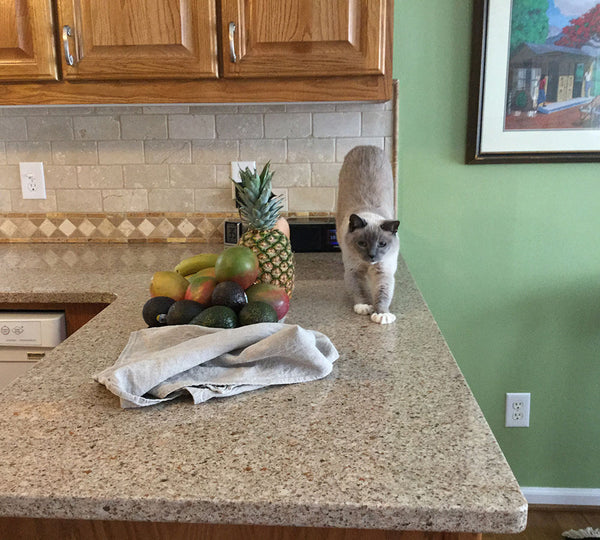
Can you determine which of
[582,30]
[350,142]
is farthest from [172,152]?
[582,30]

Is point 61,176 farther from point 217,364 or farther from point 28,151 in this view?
point 217,364

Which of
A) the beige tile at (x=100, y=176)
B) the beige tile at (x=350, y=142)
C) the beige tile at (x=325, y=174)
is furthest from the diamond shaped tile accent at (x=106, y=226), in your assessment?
the beige tile at (x=350, y=142)

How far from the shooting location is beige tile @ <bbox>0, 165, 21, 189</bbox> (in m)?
2.12

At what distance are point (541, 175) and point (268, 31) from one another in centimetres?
110

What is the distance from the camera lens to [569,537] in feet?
6.31

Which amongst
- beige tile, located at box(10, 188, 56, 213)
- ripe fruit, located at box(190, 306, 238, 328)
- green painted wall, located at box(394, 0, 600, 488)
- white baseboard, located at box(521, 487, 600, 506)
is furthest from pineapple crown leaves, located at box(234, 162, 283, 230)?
white baseboard, located at box(521, 487, 600, 506)

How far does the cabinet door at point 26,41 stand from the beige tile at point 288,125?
740 millimetres

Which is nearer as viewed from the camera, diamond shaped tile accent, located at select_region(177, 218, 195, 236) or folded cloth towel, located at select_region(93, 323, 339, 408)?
folded cloth towel, located at select_region(93, 323, 339, 408)

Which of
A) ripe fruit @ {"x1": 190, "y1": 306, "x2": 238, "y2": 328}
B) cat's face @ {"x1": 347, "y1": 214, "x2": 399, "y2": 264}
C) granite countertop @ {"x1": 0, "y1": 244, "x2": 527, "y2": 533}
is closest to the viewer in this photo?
granite countertop @ {"x1": 0, "y1": 244, "x2": 527, "y2": 533}

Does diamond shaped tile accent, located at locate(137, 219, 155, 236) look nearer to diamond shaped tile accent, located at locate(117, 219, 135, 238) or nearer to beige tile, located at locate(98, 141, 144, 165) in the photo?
diamond shaped tile accent, located at locate(117, 219, 135, 238)

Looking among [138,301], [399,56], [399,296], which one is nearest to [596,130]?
[399,56]

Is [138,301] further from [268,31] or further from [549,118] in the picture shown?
[549,118]

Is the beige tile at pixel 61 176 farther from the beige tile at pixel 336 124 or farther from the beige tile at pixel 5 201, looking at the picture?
the beige tile at pixel 336 124

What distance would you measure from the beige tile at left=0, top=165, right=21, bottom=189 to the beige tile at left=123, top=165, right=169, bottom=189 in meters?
0.43
